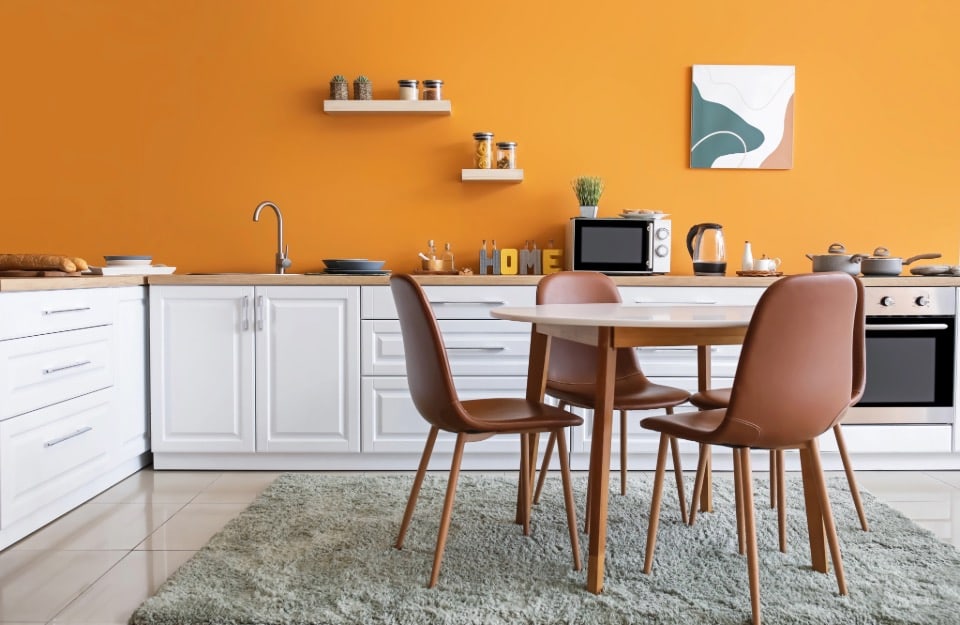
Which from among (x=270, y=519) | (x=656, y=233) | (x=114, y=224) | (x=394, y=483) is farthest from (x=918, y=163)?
(x=114, y=224)

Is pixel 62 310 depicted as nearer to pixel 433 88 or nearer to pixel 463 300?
pixel 463 300

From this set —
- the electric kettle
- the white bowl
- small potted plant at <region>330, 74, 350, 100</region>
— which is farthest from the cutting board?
the electric kettle

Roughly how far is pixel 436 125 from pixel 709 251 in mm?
1405

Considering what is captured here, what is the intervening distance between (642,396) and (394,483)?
107 centimetres

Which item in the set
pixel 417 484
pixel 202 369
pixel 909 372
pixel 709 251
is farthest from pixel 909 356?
pixel 202 369

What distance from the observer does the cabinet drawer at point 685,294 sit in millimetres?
3371

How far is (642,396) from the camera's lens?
263cm

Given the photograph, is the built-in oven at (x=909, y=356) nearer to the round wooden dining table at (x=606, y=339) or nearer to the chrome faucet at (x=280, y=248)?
the round wooden dining table at (x=606, y=339)

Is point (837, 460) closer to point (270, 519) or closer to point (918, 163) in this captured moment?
point (918, 163)

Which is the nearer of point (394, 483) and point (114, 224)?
point (394, 483)

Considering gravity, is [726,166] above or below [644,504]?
above

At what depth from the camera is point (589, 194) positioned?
3738 millimetres

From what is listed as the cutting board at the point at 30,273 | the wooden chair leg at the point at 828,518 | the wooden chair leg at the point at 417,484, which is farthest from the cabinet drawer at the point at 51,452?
the wooden chair leg at the point at 828,518

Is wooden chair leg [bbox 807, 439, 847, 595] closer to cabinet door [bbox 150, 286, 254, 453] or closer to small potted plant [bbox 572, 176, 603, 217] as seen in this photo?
small potted plant [bbox 572, 176, 603, 217]
